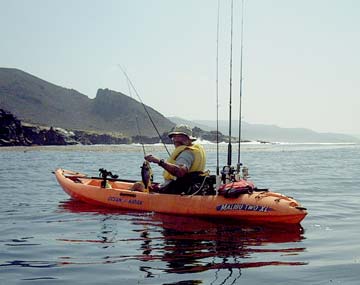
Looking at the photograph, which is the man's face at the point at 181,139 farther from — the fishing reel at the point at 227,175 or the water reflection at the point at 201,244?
the water reflection at the point at 201,244

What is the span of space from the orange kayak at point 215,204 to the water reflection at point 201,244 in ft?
0.67

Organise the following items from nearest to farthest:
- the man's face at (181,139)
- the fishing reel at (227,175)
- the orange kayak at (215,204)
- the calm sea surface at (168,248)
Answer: the calm sea surface at (168,248) < the orange kayak at (215,204) < the fishing reel at (227,175) < the man's face at (181,139)

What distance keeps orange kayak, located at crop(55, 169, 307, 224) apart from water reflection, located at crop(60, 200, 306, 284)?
0.67 ft

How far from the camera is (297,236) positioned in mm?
9625

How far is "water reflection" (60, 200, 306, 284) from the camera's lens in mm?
7301

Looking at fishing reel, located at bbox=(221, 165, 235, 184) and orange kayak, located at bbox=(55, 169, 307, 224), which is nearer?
orange kayak, located at bbox=(55, 169, 307, 224)

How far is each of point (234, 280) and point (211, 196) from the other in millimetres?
5009

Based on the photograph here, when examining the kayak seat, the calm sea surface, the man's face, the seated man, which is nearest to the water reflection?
the calm sea surface

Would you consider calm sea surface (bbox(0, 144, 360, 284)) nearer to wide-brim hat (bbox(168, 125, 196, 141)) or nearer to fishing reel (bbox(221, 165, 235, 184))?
fishing reel (bbox(221, 165, 235, 184))

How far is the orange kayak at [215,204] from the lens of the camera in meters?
10.5

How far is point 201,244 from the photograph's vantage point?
8.80 m

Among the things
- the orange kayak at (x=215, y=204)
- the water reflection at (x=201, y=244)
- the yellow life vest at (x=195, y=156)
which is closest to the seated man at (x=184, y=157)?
the yellow life vest at (x=195, y=156)

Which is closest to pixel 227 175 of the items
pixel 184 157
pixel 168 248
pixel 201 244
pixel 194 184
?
pixel 194 184

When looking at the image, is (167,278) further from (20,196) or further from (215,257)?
(20,196)
